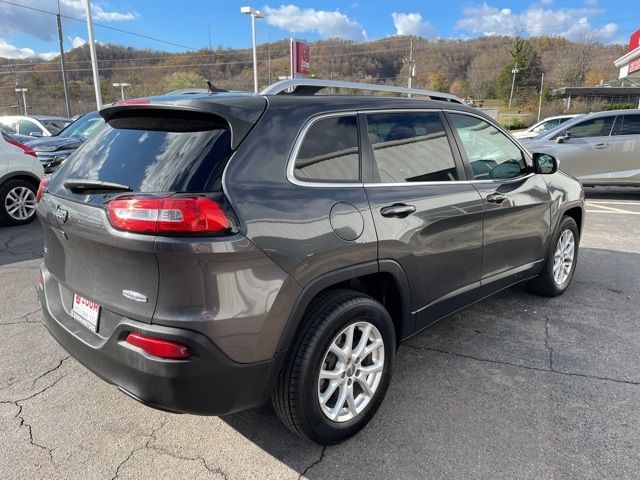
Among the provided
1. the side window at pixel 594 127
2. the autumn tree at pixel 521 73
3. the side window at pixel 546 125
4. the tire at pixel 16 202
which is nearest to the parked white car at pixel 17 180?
the tire at pixel 16 202

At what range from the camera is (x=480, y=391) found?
2992 millimetres

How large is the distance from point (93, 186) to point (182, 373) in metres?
1.02

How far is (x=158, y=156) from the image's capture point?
2.19m

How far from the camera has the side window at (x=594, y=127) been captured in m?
10.1

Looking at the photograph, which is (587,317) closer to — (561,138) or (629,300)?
(629,300)

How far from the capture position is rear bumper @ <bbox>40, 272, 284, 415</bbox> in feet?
6.36

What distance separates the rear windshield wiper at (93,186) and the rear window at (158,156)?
3 cm

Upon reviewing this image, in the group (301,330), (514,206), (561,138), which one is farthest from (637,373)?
(561,138)

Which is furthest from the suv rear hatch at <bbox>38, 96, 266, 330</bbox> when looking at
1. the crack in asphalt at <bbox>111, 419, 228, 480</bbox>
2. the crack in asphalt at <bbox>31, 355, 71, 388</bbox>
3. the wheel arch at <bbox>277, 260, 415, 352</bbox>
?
the crack in asphalt at <bbox>31, 355, 71, 388</bbox>

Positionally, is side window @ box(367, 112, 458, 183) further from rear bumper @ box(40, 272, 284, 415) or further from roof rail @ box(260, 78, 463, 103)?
rear bumper @ box(40, 272, 284, 415)

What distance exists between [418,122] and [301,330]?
1.63 meters

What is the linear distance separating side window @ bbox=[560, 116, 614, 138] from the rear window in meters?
10.3

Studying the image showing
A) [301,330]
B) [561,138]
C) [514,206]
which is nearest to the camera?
[301,330]

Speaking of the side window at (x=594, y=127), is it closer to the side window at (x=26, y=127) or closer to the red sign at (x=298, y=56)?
the red sign at (x=298, y=56)
